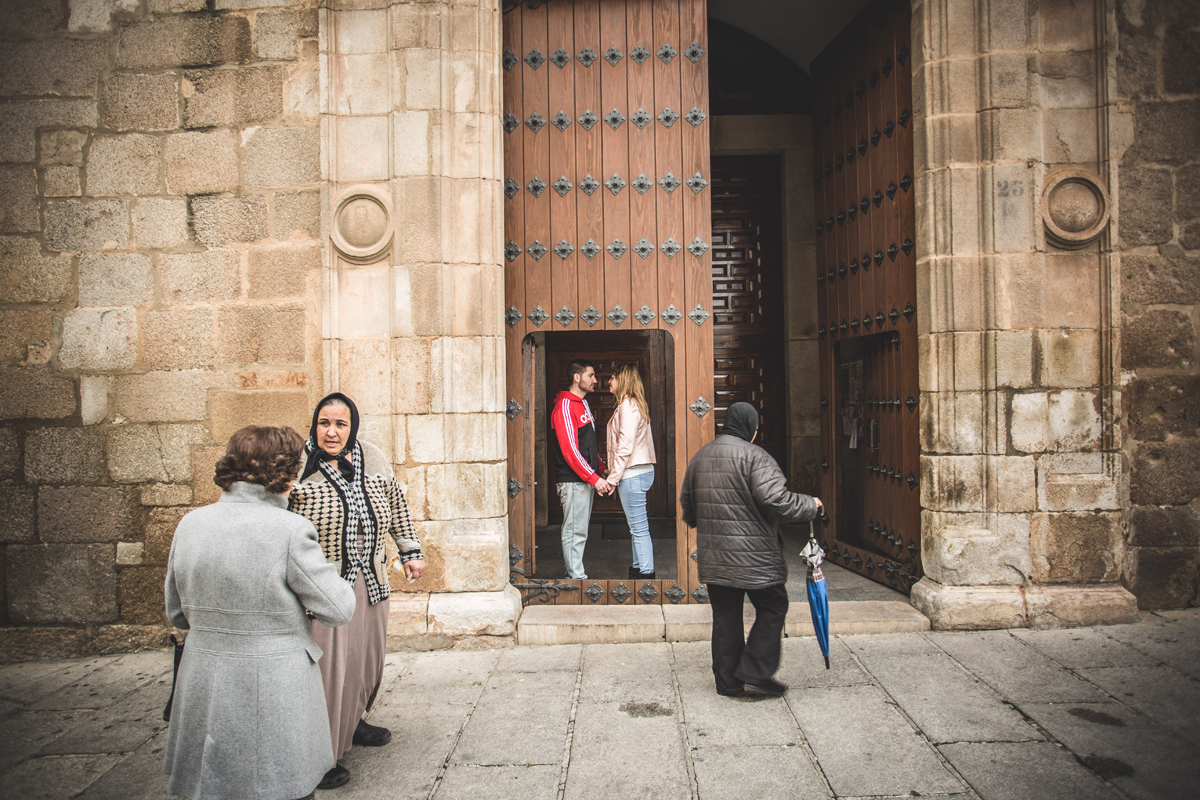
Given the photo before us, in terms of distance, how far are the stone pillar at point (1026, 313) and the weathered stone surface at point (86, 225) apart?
5126 millimetres

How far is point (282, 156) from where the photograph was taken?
4.49 meters

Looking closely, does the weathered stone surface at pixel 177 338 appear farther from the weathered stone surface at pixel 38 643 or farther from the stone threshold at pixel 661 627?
the stone threshold at pixel 661 627

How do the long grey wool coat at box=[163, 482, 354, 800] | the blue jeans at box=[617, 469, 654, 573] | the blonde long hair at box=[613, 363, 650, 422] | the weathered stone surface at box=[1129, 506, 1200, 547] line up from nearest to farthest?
the long grey wool coat at box=[163, 482, 354, 800]
the weathered stone surface at box=[1129, 506, 1200, 547]
the blue jeans at box=[617, 469, 654, 573]
the blonde long hair at box=[613, 363, 650, 422]

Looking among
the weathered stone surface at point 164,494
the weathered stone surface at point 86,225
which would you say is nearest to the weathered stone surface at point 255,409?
the weathered stone surface at point 164,494

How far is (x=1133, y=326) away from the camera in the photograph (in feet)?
14.7

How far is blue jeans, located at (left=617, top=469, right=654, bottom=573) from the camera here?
4957 mm

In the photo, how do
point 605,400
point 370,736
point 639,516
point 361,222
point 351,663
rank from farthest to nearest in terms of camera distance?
point 605,400 → point 639,516 → point 361,222 → point 370,736 → point 351,663

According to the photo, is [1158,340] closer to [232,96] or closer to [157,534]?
[232,96]

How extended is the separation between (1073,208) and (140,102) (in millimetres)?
5829

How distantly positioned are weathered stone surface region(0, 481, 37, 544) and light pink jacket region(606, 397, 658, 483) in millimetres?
3636

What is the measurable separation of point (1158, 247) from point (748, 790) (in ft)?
13.9

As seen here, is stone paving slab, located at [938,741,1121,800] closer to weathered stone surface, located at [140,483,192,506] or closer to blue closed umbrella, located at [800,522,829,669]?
blue closed umbrella, located at [800,522,829,669]

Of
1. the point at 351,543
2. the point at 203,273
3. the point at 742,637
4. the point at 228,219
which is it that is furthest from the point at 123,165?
the point at 742,637

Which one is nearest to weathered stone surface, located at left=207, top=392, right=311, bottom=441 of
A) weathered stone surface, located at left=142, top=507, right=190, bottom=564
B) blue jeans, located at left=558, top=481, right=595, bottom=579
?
weathered stone surface, located at left=142, top=507, right=190, bottom=564
